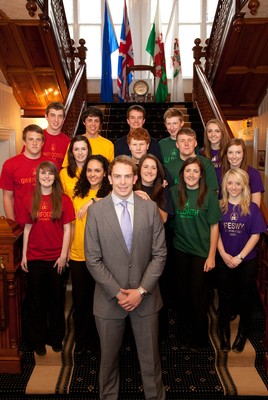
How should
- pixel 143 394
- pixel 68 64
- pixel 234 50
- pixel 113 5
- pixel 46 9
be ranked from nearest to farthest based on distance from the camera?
pixel 143 394
pixel 46 9
pixel 234 50
pixel 68 64
pixel 113 5

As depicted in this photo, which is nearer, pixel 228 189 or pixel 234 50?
pixel 228 189

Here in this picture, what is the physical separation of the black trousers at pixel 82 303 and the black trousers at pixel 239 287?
0.97 meters

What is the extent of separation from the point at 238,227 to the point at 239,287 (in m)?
0.45

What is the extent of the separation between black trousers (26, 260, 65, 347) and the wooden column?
9cm

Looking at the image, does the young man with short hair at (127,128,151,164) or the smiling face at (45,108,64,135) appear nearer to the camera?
the young man with short hair at (127,128,151,164)

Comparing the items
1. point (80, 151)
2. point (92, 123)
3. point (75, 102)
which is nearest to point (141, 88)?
point (75, 102)

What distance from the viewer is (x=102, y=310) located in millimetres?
2594

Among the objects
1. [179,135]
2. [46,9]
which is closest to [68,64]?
[46,9]

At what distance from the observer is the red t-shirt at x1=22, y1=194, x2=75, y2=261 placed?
115 inches

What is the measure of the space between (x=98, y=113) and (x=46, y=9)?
11.4 feet

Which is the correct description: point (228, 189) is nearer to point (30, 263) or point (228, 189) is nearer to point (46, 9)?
point (30, 263)

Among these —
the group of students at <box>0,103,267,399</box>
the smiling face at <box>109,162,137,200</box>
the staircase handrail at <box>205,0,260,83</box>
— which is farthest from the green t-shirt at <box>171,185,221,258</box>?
the staircase handrail at <box>205,0,260,83</box>

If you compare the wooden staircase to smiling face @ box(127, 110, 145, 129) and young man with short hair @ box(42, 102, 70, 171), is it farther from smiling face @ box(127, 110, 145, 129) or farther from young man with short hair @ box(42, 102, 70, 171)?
smiling face @ box(127, 110, 145, 129)

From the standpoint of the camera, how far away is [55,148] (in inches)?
150
